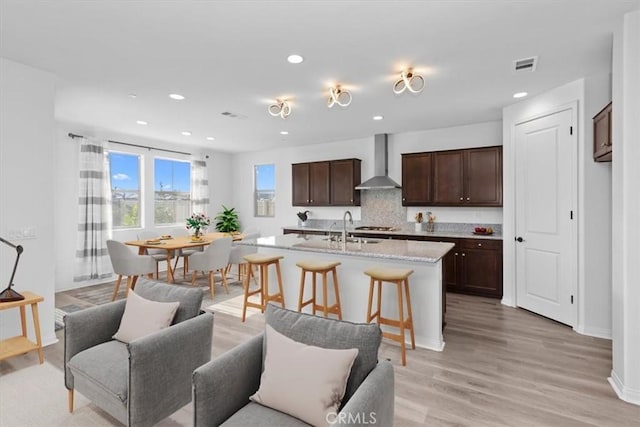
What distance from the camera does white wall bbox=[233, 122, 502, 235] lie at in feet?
17.3

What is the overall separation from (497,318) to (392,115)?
3120 mm

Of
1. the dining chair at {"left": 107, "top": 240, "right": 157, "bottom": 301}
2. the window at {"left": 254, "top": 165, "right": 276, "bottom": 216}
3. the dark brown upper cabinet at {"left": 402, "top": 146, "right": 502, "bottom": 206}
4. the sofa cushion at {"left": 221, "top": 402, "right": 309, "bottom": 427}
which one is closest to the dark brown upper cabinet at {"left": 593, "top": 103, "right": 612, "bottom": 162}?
the dark brown upper cabinet at {"left": 402, "top": 146, "right": 502, "bottom": 206}

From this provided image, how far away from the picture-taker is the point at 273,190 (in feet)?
25.3

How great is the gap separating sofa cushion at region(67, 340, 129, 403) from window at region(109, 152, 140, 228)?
4.66m

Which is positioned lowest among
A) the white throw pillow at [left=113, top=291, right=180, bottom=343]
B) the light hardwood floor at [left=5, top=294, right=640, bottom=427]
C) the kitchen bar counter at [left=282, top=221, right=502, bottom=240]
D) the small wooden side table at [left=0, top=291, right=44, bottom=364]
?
the light hardwood floor at [left=5, top=294, right=640, bottom=427]

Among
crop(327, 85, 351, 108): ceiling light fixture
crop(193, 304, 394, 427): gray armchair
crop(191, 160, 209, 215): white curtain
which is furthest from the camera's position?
crop(191, 160, 209, 215): white curtain

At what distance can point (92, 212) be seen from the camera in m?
5.37

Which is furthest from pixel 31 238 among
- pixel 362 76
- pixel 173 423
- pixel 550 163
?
pixel 550 163

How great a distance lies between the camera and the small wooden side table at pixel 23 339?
2.66 m

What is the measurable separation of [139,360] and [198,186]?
236 inches

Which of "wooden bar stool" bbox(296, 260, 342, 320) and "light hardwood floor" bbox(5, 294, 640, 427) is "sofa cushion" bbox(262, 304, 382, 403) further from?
"wooden bar stool" bbox(296, 260, 342, 320)

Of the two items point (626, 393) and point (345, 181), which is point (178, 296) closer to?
point (626, 393)

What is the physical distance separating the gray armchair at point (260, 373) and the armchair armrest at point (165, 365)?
0.52 m

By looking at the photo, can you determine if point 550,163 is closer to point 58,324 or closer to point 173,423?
point 173,423
